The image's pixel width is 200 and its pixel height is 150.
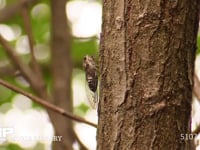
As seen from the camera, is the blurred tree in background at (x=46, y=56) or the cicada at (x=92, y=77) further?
the blurred tree in background at (x=46, y=56)

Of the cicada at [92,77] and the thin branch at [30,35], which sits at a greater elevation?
the cicada at [92,77]

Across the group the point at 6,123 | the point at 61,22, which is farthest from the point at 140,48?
the point at 6,123

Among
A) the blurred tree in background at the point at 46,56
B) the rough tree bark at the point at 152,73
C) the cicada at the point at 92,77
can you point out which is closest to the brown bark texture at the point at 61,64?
the blurred tree in background at the point at 46,56

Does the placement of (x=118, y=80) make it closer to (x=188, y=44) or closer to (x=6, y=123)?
(x=188, y=44)

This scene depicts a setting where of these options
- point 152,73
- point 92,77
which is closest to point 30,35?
point 92,77

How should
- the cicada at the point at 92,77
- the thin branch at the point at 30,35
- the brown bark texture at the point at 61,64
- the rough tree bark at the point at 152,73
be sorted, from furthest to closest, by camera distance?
the brown bark texture at the point at 61,64 < the thin branch at the point at 30,35 < the cicada at the point at 92,77 < the rough tree bark at the point at 152,73

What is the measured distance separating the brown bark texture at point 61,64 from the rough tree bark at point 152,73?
1139mm

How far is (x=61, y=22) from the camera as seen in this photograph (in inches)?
93.4

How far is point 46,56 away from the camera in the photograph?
2891 mm

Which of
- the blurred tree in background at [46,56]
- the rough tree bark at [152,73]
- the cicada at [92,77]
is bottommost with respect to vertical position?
the blurred tree in background at [46,56]

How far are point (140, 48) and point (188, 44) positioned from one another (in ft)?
0.25

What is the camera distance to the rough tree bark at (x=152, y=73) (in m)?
0.98

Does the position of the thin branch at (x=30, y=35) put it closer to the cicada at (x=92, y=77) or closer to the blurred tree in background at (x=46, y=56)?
the blurred tree in background at (x=46, y=56)

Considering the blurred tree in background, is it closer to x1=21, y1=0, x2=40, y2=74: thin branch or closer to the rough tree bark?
x1=21, y1=0, x2=40, y2=74: thin branch
